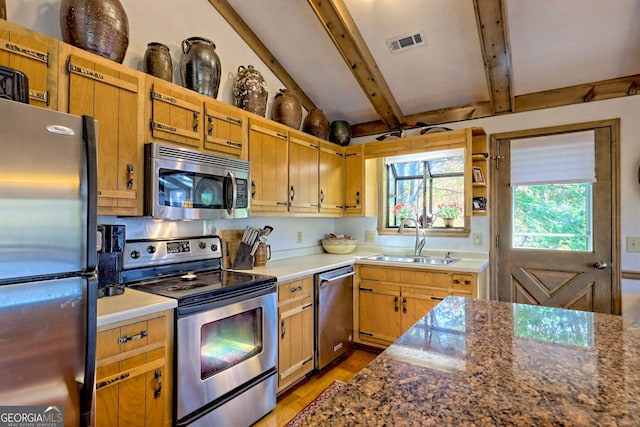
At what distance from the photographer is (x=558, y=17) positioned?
2324 mm

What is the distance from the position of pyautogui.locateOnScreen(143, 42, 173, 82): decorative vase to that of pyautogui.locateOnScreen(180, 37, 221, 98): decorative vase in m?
0.18

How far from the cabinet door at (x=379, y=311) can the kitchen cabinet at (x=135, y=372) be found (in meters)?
1.96

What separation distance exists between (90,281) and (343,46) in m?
2.49

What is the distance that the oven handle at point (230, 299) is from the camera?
5.51ft

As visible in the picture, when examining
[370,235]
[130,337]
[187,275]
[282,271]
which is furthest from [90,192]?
[370,235]

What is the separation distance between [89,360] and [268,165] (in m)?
1.78

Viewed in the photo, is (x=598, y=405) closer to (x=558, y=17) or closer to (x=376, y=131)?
(x=558, y=17)

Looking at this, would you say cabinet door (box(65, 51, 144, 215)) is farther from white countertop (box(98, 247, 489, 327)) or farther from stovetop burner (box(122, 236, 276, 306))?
white countertop (box(98, 247, 489, 327))

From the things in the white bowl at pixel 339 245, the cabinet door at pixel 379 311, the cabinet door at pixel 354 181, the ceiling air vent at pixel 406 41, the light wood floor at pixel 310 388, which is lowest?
the light wood floor at pixel 310 388

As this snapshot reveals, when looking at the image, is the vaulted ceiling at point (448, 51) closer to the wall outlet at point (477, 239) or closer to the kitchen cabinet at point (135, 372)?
the wall outlet at point (477, 239)

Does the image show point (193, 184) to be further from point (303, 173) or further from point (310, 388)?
point (310, 388)

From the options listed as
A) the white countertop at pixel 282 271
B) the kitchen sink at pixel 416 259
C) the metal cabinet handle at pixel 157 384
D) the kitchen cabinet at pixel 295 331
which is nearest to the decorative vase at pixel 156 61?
the white countertop at pixel 282 271

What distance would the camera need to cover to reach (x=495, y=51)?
2512mm

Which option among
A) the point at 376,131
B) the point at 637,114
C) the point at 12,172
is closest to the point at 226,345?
the point at 12,172
